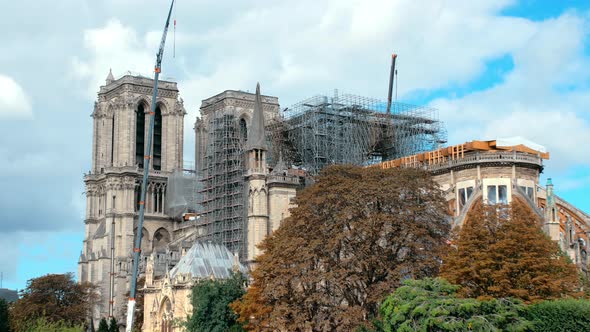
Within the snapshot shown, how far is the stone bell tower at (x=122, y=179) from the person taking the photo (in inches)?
4377

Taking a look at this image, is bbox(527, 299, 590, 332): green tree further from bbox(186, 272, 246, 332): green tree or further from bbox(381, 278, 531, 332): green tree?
bbox(186, 272, 246, 332): green tree

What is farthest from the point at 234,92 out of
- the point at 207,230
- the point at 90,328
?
the point at 90,328

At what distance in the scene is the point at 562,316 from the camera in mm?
42531

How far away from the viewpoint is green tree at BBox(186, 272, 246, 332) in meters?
66.8

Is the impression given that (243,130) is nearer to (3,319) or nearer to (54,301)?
(54,301)

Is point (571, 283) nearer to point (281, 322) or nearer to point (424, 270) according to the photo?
point (424, 270)

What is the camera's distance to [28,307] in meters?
93.3

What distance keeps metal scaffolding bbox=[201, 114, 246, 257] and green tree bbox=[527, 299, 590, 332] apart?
52.6m

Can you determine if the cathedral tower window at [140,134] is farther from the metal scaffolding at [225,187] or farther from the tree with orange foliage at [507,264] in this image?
A: the tree with orange foliage at [507,264]

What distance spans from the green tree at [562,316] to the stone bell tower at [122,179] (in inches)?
2877

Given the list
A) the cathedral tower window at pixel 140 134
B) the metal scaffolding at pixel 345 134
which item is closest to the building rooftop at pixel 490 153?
the metal scaffolding at pixel 345 134

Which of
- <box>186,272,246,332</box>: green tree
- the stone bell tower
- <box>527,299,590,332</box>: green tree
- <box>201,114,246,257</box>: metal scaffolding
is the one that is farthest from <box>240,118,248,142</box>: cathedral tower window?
<box>527,299,590,332</box>: green tree

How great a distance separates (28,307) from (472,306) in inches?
2404

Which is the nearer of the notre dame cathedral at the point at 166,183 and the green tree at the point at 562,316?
the green tree at the point at 562,316
